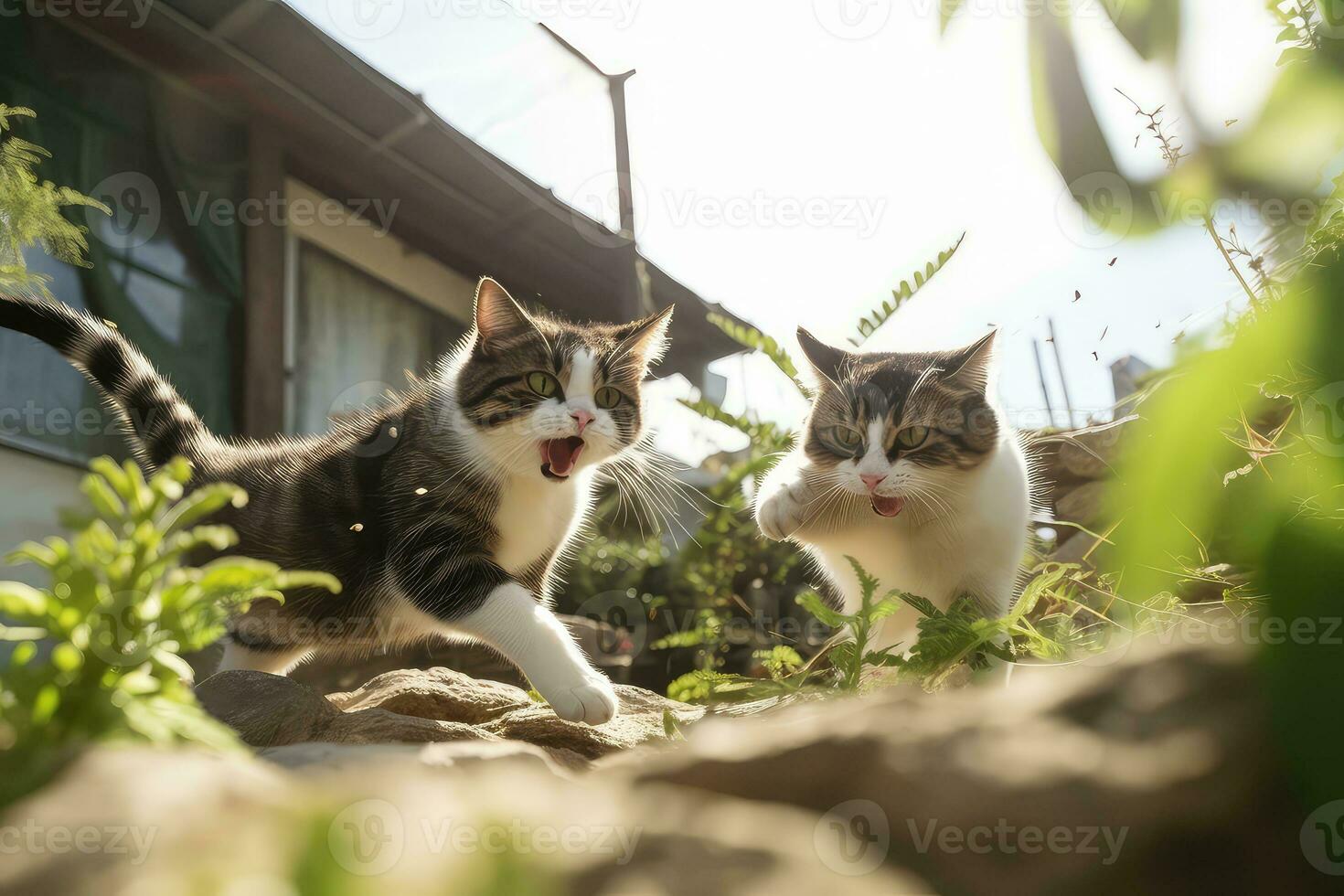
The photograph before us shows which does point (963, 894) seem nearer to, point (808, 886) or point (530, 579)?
point (808, 886)

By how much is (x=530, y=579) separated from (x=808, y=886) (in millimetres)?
2162

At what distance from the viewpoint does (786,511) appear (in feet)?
7.00

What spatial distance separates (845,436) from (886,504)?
26 cm

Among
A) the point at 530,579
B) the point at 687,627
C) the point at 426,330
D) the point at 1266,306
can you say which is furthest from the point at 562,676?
the point at 426,330

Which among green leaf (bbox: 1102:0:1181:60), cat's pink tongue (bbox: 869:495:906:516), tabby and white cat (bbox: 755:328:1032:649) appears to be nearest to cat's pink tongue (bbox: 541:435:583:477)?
tabby and white cat (bbox: 755:328:1032:649)

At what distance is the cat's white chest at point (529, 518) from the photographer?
7.61 ft

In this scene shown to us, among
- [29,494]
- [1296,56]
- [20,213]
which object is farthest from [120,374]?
[1296,56]

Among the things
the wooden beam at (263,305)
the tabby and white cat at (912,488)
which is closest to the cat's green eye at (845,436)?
the tabby and white cat at (912,488)

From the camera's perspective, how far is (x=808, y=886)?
46 centimetres

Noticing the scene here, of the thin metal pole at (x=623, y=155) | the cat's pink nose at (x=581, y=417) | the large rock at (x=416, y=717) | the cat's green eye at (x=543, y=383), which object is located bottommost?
the large rock at (x=416, y=717)

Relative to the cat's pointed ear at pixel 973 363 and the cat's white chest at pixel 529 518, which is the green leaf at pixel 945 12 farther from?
the cat's white chest at pixel 529 518

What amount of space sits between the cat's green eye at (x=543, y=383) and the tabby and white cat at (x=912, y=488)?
2.18 ft

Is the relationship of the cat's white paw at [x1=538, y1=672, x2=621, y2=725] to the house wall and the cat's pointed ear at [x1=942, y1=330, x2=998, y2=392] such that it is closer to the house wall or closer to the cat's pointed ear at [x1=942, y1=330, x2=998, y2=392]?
the cat's pointed ear at [x1=942, y1=330, x2=998, y2=392]

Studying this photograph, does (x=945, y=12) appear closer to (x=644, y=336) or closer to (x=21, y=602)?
(x=644, y=336)
